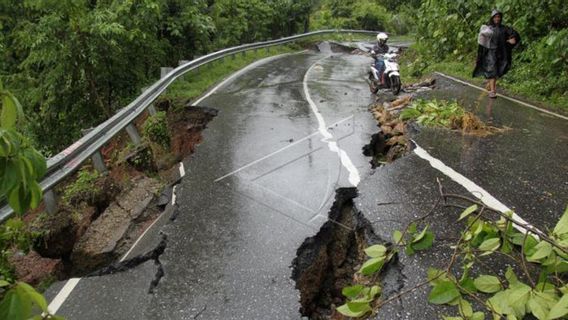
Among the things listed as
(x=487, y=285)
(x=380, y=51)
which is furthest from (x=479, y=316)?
(x=380, y=51)

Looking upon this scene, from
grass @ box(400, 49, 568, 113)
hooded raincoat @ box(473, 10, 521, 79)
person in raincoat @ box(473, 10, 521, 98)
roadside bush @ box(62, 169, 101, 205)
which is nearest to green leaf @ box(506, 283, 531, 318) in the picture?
roadside bush @ box(62, 169, 101, 205)

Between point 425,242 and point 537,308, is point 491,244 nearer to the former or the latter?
point 425,242

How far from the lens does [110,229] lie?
531 cm

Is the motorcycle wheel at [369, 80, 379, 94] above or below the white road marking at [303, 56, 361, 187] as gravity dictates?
below

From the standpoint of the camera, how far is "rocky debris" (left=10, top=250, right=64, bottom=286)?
4.61m

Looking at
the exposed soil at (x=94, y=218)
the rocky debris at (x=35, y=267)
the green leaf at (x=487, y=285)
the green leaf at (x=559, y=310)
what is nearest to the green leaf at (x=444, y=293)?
the green leaf at (x=487, y=285)

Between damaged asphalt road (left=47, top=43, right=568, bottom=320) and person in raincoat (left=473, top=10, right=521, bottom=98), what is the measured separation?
1.16m

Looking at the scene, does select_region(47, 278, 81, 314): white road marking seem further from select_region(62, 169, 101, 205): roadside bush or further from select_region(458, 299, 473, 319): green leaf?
select_region(458, 299, 473, 319): green leaf

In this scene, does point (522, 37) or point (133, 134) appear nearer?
point (133, 134)

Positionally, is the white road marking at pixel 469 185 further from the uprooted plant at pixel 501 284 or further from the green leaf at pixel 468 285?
the green leaf at pixel 468 285

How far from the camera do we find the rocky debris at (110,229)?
4.82 meters

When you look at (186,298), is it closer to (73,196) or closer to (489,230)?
(489,230)

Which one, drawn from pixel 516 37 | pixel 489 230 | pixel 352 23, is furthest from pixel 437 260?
pixel 352 23

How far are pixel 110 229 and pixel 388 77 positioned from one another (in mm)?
8164
